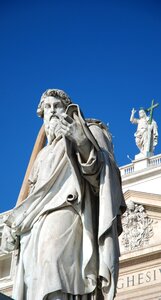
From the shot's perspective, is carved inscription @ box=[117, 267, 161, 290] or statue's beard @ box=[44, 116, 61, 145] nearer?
statue's beard @ box=[44, 116, 61, 145]

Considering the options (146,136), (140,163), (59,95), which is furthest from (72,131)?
(146,136)

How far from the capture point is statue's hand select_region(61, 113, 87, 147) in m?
3.86

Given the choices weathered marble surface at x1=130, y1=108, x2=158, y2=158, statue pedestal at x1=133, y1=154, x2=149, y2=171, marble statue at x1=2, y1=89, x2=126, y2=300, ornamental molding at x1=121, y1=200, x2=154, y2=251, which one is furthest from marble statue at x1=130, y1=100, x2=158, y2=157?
marble statue at x1=2, y1=89, x2=126, y2=300

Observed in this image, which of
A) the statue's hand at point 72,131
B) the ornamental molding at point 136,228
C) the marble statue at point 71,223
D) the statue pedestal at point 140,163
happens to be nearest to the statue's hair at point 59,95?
the marble statue at point 71,223

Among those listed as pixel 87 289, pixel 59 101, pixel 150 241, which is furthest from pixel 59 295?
pixel 150 241

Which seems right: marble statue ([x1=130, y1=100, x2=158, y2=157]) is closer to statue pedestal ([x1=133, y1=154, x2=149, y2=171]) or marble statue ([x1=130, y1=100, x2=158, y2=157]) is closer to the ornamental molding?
statue pedestal ([x1=133, y1=154, x2=149, y2=171])

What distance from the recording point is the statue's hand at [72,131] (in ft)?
12.6

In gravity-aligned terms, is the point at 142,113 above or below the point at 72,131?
above

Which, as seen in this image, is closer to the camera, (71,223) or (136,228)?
(71,223)

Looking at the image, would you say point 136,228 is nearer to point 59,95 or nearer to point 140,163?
point 140,163

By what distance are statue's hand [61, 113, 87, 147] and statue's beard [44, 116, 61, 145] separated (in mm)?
415

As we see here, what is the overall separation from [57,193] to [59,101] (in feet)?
2.13

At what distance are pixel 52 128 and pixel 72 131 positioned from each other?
0.49m

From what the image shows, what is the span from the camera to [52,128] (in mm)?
4340
